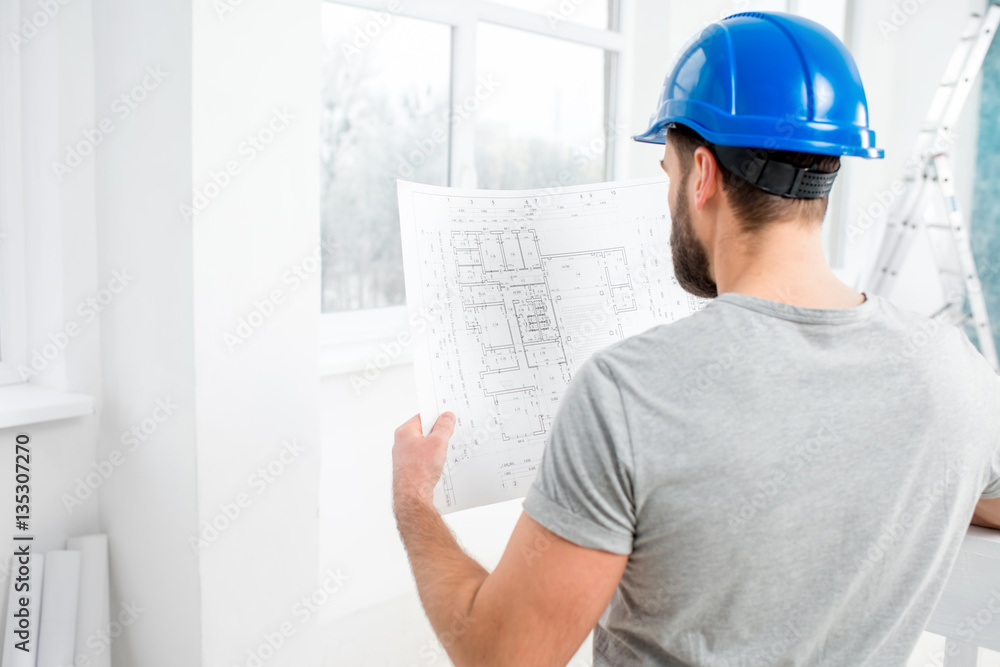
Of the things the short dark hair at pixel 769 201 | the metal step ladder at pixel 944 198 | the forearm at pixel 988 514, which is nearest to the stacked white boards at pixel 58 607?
the short dark hair at pixel 769 201

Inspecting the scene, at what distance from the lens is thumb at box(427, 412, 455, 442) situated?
1048 mm

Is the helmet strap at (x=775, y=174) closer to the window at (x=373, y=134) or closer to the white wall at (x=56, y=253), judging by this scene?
the white wall at (x=56, y=253)

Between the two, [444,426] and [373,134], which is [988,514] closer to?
[444,426]

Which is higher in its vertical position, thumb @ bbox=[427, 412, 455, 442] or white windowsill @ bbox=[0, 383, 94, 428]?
thumb @ bbox=[427, 412, 455, 442]

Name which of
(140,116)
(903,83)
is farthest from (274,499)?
(903,83)

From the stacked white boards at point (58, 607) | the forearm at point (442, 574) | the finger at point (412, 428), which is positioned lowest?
the stacked white boards at point (58, 607)

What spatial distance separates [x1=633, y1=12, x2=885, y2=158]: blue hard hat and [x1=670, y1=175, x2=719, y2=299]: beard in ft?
0.34

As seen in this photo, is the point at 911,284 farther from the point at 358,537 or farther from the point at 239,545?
the point at 239,545

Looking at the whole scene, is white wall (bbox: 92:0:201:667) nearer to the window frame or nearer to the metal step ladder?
the window frame

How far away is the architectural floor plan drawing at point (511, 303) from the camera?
1075mm

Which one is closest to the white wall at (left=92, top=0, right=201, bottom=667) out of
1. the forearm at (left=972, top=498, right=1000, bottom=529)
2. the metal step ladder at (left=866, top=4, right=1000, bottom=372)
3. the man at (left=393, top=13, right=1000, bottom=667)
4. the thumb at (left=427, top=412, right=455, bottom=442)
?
the thumb at (left=427, top=412, right=455, bottom=442)

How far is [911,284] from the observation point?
390 centimetres

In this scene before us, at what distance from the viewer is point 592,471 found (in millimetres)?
712

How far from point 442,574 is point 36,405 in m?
1.05
